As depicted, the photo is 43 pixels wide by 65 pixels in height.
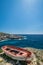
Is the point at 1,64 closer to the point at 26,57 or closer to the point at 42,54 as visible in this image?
the point at 26,57

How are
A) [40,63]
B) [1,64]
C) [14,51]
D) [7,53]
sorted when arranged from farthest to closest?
[14,51] → [7,53] → [40,63] → [1,64]

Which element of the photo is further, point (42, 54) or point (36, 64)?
point (42, 54)

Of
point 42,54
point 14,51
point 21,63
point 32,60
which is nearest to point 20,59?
point 21,63

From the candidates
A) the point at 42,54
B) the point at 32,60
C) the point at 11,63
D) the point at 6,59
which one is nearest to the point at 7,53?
the point at 6,59

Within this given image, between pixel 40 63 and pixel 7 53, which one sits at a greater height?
pixel 7 53

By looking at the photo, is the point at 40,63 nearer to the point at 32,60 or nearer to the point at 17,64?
the point at 32,60

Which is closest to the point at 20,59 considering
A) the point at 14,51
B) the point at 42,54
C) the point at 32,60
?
the point at 32,60

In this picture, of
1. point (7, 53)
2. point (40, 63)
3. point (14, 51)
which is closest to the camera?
point (40, 63)

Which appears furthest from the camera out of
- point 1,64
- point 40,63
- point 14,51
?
point 14,51
